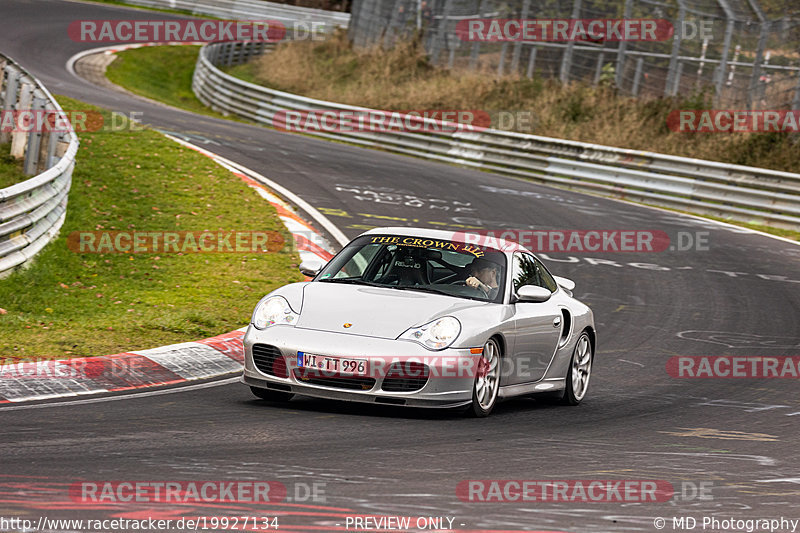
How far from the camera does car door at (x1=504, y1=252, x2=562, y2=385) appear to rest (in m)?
8.47

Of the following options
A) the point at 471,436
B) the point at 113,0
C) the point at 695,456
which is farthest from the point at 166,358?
the point at 113,0

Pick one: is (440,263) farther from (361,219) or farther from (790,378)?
(361,219)

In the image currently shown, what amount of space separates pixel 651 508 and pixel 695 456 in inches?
67.2

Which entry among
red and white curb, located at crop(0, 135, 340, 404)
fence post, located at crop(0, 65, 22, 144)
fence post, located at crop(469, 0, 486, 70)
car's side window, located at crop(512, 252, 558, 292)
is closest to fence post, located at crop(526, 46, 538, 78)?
fence post, located at crop(469, 0, 486, 70)

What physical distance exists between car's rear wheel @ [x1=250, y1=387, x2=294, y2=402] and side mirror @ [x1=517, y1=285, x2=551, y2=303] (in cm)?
185

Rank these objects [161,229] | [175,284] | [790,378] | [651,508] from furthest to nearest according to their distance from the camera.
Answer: [161,229], [175,284], [790,378], [651,508]

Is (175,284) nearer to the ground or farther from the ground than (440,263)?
nearer to the ground

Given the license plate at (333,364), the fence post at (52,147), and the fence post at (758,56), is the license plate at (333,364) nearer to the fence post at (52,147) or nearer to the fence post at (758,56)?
the fence post at (52,147)

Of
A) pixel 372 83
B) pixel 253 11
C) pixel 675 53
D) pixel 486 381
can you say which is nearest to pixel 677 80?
pixel 675 53

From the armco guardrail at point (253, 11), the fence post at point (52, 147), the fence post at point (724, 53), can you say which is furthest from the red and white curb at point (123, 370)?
the armco guardrail at point (253, 11)

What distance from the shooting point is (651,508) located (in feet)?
17.9

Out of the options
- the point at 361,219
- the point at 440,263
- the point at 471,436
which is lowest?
the point at 361,219

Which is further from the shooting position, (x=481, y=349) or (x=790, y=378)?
(x=790, y=378)

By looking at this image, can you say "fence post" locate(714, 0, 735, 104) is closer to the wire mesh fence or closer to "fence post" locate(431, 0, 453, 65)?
the wire mesh fence
